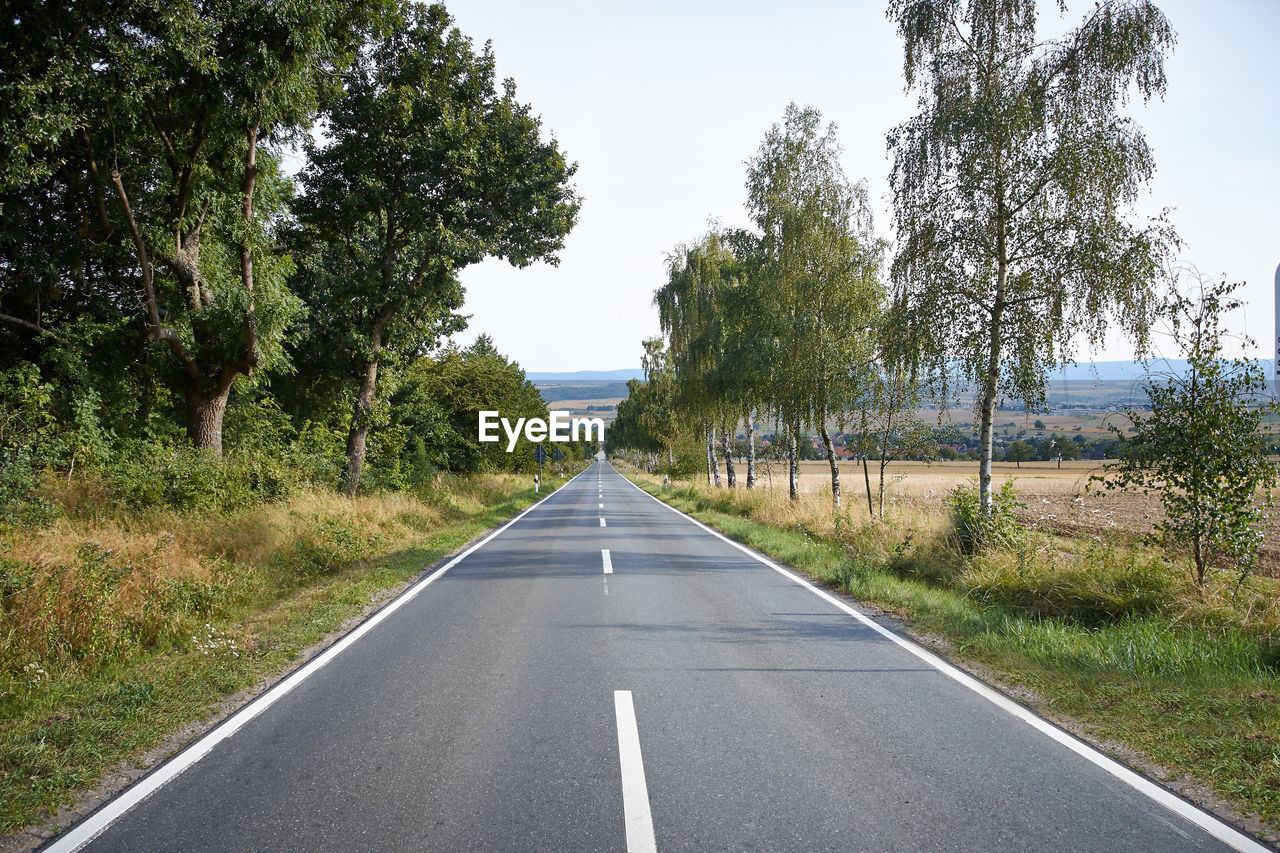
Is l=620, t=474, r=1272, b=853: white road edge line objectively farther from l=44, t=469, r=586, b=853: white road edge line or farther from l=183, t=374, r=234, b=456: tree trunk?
l=183, t=374, r=234, b=456: tree trunk

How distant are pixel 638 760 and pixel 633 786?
13.5 inches

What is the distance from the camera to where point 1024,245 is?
10.4 metres

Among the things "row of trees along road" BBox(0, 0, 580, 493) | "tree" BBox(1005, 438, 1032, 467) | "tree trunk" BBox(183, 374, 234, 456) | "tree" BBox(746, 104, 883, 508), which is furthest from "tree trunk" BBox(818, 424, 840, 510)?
"tree trunk" BBox(183, 374, 234, 456)

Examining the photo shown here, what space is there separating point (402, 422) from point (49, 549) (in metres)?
23.1

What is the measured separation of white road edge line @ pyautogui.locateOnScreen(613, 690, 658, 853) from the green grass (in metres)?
3.04

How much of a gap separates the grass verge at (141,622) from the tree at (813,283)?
34.8 ft

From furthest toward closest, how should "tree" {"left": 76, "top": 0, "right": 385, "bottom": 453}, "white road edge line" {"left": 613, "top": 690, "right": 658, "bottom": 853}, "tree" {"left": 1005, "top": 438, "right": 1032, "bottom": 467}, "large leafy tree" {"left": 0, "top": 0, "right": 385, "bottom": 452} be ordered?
"tree" {"left": 1005, "top": 438, "right": 1032, "bottom": 467} < "tree" {"left": 76, "top": 0, "right": 385, "bottom": 453} < "large leafy tree" {"left": 0, "top": 0, "right": 385, "bottom": 452} < "white road edge line" {"left": 613, "top": 690, "right": 658, "bottom": 853}

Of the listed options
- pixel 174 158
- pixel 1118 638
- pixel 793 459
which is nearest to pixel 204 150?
pixel 174 158

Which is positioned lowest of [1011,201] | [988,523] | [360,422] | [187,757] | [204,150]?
[187,757]

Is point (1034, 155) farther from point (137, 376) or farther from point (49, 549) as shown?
point (137, 376)

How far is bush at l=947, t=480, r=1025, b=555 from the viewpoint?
10.1 metres

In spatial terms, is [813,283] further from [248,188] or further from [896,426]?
[248,188]

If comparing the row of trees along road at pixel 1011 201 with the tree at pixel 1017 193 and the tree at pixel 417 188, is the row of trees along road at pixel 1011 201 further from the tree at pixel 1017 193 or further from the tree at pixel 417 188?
the tree at pixel 417 188

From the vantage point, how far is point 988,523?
1019 centimetres
